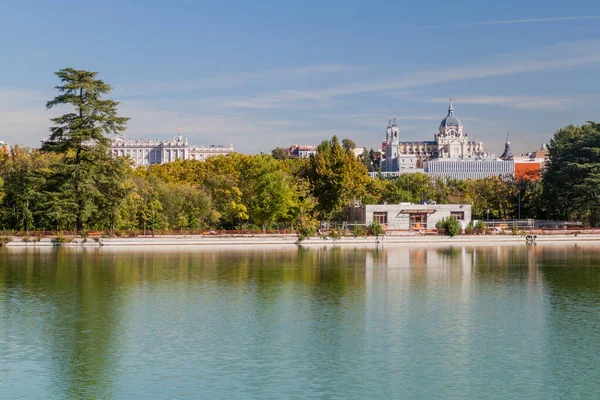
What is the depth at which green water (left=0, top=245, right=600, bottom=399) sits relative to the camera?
71.6ft

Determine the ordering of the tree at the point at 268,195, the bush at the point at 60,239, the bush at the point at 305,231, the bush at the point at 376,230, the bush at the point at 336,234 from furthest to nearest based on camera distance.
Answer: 1. the tree at the point at 268,195
2. the bush at the point at 376,230
3. the bush at the point at 336,234
4. the bush at the point at 305,231
5. the bush at the point at 60,239

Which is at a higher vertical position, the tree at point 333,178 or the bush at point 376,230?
the tree at point 333,178

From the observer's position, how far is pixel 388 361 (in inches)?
950

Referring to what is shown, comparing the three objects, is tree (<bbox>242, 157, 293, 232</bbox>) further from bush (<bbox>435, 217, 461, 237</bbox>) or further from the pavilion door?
the pavilion door

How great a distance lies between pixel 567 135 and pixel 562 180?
15.6 m

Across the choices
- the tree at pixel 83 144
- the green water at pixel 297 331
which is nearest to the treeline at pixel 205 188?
the tree at pixel 83 144

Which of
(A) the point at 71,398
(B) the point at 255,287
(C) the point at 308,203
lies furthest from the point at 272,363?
(C) the point at 308,203

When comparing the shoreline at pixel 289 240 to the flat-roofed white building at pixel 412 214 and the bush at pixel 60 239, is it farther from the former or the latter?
the flat-roofed white building at pixel 412 214

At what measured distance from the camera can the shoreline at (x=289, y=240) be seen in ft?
198

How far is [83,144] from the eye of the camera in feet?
205

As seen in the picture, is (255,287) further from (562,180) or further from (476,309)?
(562,180)

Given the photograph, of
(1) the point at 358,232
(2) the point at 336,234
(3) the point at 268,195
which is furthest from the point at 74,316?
(3) the point at 268,195

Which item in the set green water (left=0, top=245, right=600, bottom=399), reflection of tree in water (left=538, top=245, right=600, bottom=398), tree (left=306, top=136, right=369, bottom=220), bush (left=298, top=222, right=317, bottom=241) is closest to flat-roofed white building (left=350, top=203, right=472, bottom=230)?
tree (left=306, top=136, right=369, bottom=220)

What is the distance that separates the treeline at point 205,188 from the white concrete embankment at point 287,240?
1.82 metres
